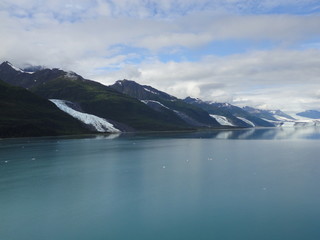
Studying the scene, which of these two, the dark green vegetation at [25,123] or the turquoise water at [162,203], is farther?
the dark green vegetation at [25,123]

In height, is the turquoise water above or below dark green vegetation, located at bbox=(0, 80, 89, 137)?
below

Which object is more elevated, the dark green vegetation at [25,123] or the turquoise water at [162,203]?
the dark green vegetation at [25,123]

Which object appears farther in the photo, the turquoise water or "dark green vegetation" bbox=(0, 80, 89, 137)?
"dark green vegetation" bbox=(0, 80, 89, 137)

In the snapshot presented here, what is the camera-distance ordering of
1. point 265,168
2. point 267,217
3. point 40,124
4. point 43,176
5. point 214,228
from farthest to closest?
point 40,124 → point 265,168 → point 43,176 → point 267,217 → point 214,228

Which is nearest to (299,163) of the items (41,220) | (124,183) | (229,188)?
(229,188)

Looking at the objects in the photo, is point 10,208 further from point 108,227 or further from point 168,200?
point 168,200

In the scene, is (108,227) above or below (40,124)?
below

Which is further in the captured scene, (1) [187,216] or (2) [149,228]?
(1) [187,216]

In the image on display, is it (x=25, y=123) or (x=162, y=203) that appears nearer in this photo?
(x=162, y=203)

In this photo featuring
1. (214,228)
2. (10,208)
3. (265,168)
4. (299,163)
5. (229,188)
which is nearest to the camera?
(214,228)

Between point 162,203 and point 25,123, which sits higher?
point 25,123
